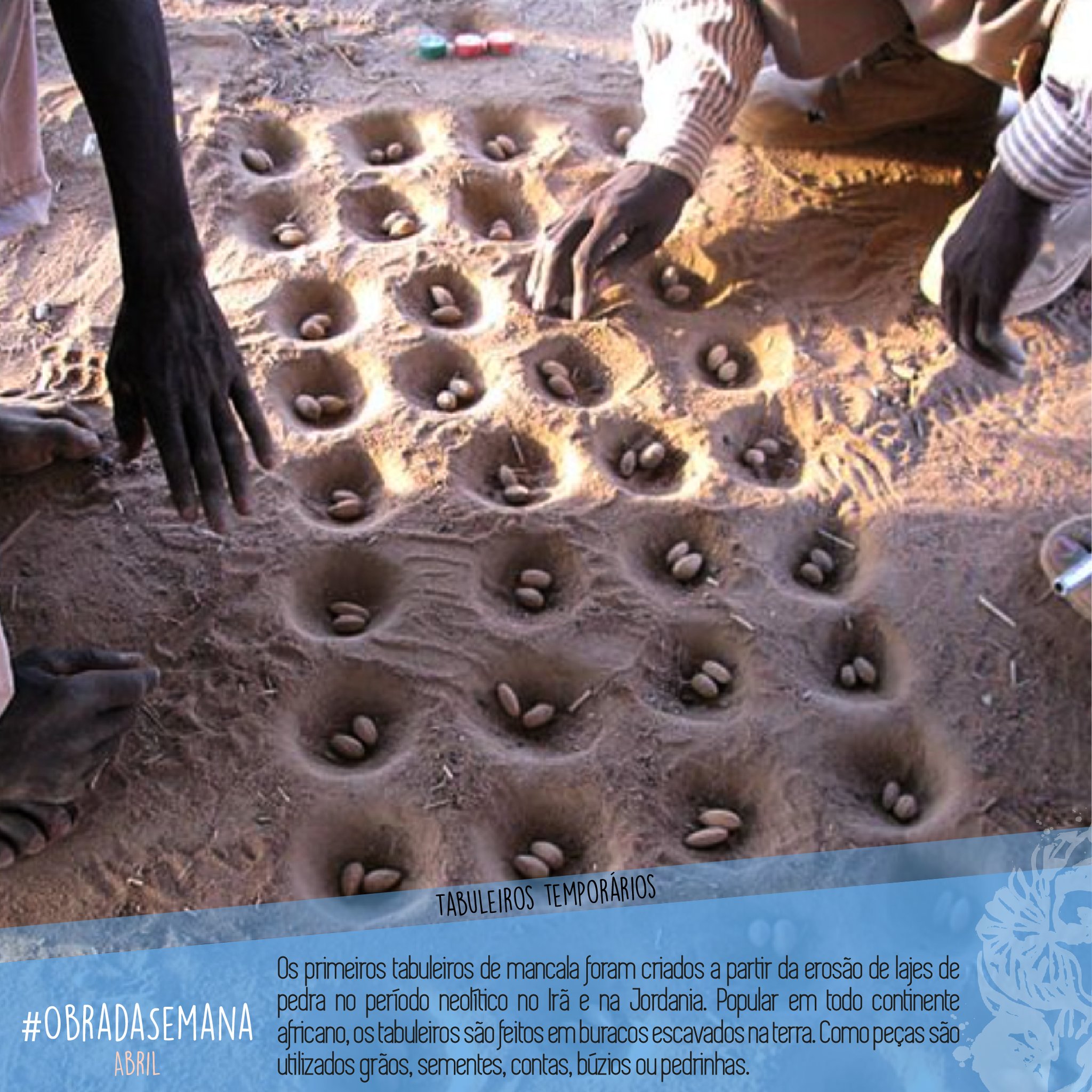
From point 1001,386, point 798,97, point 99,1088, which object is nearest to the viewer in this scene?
point 99,1088

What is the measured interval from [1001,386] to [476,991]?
1.15 meters

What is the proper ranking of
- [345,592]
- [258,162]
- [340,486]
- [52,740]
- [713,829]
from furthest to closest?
[258,162], [340,486], [345,592], [713,829], [52,740]

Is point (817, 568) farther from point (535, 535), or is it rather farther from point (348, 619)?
point (348, 619)

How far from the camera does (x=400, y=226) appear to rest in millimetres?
2156

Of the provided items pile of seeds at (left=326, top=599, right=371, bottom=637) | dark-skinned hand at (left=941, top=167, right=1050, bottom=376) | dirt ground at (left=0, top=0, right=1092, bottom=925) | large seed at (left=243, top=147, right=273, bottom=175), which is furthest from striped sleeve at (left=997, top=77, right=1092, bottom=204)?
large seed at (left=243, top=147, right=273, bottom=175)

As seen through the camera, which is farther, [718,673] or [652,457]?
[652,457]

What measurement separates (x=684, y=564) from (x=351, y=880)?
567 millimetres

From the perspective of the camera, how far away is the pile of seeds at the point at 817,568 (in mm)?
1780

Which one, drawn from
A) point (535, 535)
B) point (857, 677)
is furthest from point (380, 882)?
point (857, 677)

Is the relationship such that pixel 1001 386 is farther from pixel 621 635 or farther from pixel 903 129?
pixel 621 635

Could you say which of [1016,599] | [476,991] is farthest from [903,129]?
[476,991]

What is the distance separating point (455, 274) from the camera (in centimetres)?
210

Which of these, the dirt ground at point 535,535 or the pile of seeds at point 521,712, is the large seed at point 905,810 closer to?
the dirt ground at point 535,535

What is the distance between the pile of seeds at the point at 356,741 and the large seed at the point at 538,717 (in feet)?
0.55
